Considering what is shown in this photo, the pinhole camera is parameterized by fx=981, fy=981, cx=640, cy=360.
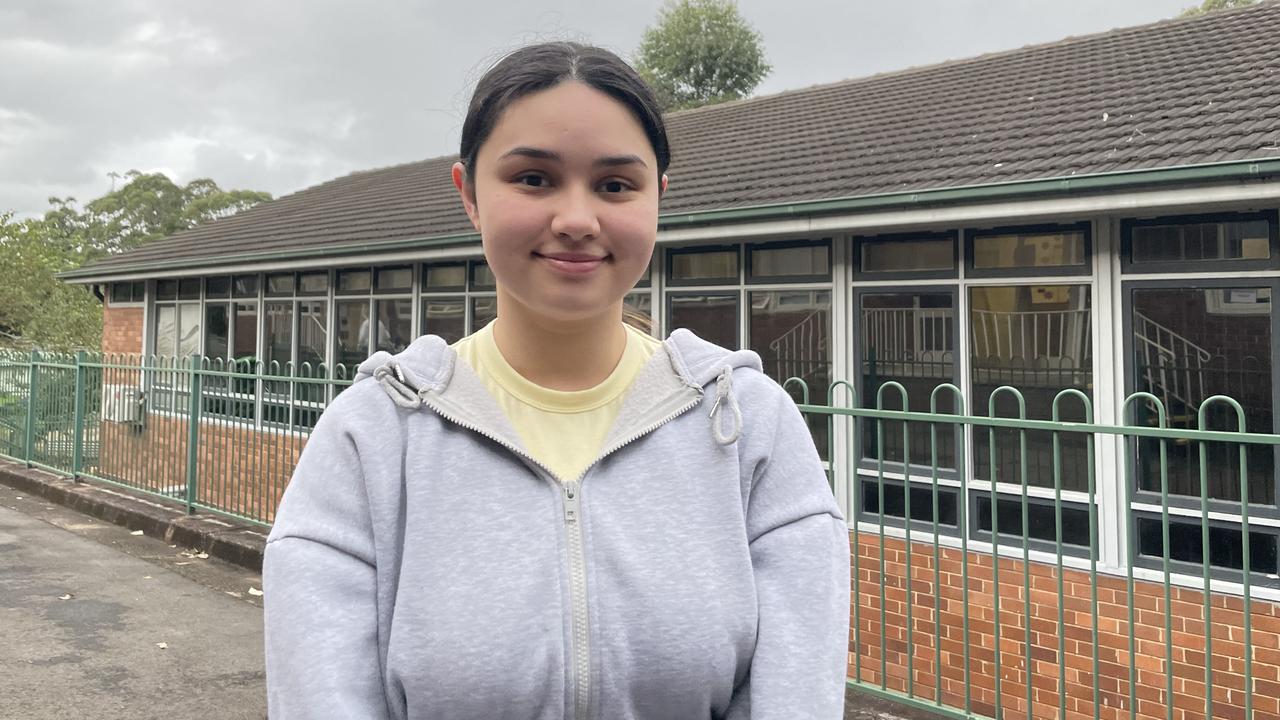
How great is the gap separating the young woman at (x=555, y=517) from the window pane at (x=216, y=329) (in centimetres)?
1437

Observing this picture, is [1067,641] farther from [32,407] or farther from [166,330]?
[166,330]

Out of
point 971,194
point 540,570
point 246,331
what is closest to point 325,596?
point 540,570

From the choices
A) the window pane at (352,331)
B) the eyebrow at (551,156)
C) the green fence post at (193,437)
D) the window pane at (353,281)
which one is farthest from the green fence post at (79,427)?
the eyebrow at (551,156)

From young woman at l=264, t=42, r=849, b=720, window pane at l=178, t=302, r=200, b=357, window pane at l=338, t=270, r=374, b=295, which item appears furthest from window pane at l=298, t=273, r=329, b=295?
young woman at l=264, t=42, r=849, b=720

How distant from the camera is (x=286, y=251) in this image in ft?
41.4

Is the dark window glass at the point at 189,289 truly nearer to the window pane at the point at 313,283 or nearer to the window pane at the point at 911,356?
the window pane at the point at 313,283

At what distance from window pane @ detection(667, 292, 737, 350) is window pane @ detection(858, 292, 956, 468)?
1302 mm

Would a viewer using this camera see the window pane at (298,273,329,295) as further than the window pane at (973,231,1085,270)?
Yes

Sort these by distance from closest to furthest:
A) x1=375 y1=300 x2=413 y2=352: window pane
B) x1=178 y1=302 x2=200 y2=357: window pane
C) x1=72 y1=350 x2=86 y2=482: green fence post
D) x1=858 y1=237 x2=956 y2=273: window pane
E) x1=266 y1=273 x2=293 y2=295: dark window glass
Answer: x1=858 y1=237 x2=956 y2=273: window pane → x1=72 y1=350 x2=86 y2=482: green fence post → x1=375 y1=300 x2=413 y2=352: window pane → x1=266 y1=273 x2=293 y2=295: dark window glass → x1=178 y1=302 x2=200 y2=357: window pane

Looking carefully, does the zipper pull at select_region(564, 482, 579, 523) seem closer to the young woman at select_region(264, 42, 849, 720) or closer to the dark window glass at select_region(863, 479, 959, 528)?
the young woman at select_region(264, 42, 849, 720)

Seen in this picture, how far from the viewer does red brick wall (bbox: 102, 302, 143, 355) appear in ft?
52.1

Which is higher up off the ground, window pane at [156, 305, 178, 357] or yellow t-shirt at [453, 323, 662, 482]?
window pane at [156, 305, 178, 357]

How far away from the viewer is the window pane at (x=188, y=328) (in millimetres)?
14898

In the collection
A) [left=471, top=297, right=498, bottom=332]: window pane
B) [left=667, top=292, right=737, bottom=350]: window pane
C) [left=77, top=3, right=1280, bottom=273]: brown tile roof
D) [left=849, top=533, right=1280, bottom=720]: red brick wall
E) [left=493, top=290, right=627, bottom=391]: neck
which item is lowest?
[left=849, top=533, right=1280, bottom=720]: red brick wall
